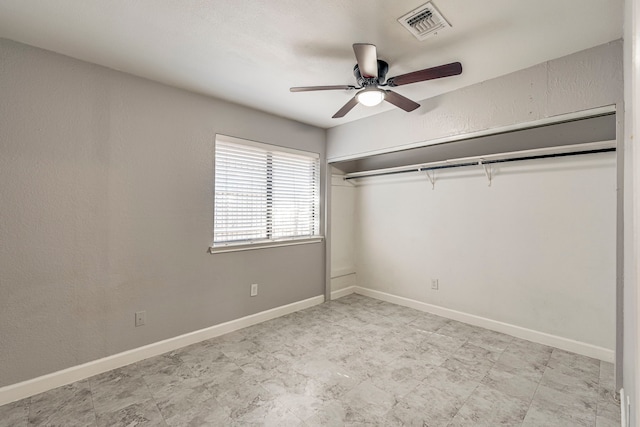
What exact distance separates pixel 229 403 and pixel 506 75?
340cm

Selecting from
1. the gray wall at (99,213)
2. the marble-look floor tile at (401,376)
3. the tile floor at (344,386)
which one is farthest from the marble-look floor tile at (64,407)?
the marble-look floor tile at (401,376)

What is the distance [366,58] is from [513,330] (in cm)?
302

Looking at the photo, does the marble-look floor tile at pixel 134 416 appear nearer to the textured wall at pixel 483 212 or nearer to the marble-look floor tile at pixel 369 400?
the marble-look floor tile at pixel 369 400

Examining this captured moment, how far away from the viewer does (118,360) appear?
237 centimetres

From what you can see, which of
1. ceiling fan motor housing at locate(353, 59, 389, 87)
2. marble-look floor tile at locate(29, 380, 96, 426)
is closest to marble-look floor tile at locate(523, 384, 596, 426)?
ceiling fan motor housing at locate(353, 59, 389, 87)

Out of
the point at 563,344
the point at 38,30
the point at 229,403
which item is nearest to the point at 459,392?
the point at 563,344

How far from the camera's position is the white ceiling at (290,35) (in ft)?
5.54

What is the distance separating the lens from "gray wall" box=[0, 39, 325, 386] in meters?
2.00

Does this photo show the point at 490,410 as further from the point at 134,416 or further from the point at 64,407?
the point at 64,407

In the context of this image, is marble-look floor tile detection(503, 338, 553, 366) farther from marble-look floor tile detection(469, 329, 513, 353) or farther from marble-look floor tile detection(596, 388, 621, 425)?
marble-look floor tile detection(596, 388, 621, 425)

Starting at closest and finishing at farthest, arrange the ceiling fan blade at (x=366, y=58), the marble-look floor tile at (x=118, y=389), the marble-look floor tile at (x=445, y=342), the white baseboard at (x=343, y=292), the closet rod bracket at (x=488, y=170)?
1. the ceiling fan blade at (x=366, y=58)
2. the marble-look floor tile at (x=118, y=389)
3. the marble-look floor tile at (x=445, y=342)
4. the closet rod bracket at (x=488, y=170)
5. the white baseboard at (x=343, y=292)

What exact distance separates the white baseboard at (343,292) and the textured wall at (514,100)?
2.11m

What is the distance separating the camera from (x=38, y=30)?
188 centimetres

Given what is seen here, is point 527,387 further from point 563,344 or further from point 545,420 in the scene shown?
point 563,344
